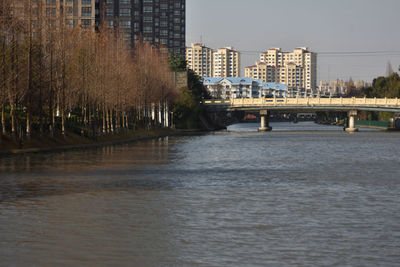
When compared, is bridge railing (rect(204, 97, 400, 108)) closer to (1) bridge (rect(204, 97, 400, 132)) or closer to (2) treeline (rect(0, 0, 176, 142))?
(1) bridge (rect(204, 97, 400, 132))

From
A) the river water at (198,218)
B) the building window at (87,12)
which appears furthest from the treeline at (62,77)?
the building window at (87,12)

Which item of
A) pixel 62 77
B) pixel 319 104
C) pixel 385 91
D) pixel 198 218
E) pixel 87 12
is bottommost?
pixel 198 218

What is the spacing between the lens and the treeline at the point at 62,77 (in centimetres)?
5531

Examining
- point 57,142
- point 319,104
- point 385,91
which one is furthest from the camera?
point 385,91

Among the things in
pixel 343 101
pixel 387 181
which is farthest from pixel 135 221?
pixel 343 101

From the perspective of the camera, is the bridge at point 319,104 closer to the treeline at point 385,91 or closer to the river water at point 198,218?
the treeline at point 385,91

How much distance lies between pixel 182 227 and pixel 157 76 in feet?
312

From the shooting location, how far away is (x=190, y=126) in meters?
141

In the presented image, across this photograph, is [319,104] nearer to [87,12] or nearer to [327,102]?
[327,102]

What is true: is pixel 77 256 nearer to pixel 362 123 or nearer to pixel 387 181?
pixel 387 181

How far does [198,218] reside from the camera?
1886cm

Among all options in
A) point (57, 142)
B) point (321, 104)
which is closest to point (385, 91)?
point (321, 104)

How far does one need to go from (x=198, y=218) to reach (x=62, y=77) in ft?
158

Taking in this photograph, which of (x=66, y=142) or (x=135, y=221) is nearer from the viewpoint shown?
(x=135, y=221)
